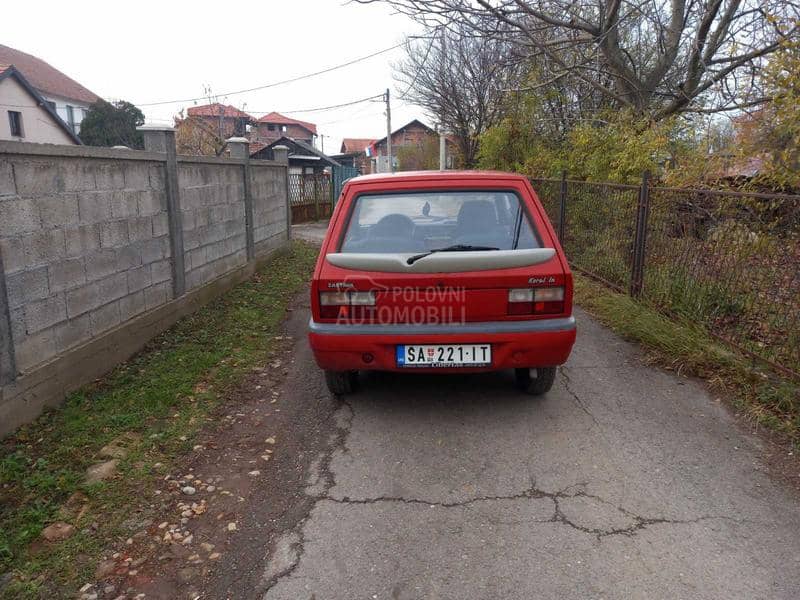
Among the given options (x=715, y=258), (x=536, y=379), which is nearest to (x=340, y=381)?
(x=536, y=379)

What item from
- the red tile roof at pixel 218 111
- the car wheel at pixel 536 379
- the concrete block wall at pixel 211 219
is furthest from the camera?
the red tile roof at pixel 218 111

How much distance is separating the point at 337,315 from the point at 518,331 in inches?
45.6

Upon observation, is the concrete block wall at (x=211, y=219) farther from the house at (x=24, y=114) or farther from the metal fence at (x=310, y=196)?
the house at (x=24, y=114)

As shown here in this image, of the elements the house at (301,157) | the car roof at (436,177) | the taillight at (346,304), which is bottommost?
the taillight at (346,304)

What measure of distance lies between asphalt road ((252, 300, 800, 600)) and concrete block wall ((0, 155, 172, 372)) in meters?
1.78

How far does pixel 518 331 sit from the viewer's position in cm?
376

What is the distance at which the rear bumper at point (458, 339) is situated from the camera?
148 inches

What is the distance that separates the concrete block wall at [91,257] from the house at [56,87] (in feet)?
138

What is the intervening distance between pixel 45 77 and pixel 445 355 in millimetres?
52655

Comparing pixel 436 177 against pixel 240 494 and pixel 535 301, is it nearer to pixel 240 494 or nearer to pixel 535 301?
pixel 535 301

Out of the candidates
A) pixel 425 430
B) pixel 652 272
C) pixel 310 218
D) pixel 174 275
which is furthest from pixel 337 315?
pixel 310 218

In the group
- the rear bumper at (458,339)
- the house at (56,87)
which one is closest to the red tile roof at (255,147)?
the house at (56,87)

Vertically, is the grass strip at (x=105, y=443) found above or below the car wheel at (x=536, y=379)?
below

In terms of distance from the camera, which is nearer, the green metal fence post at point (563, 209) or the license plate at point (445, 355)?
the license plate at point (445, 355)
